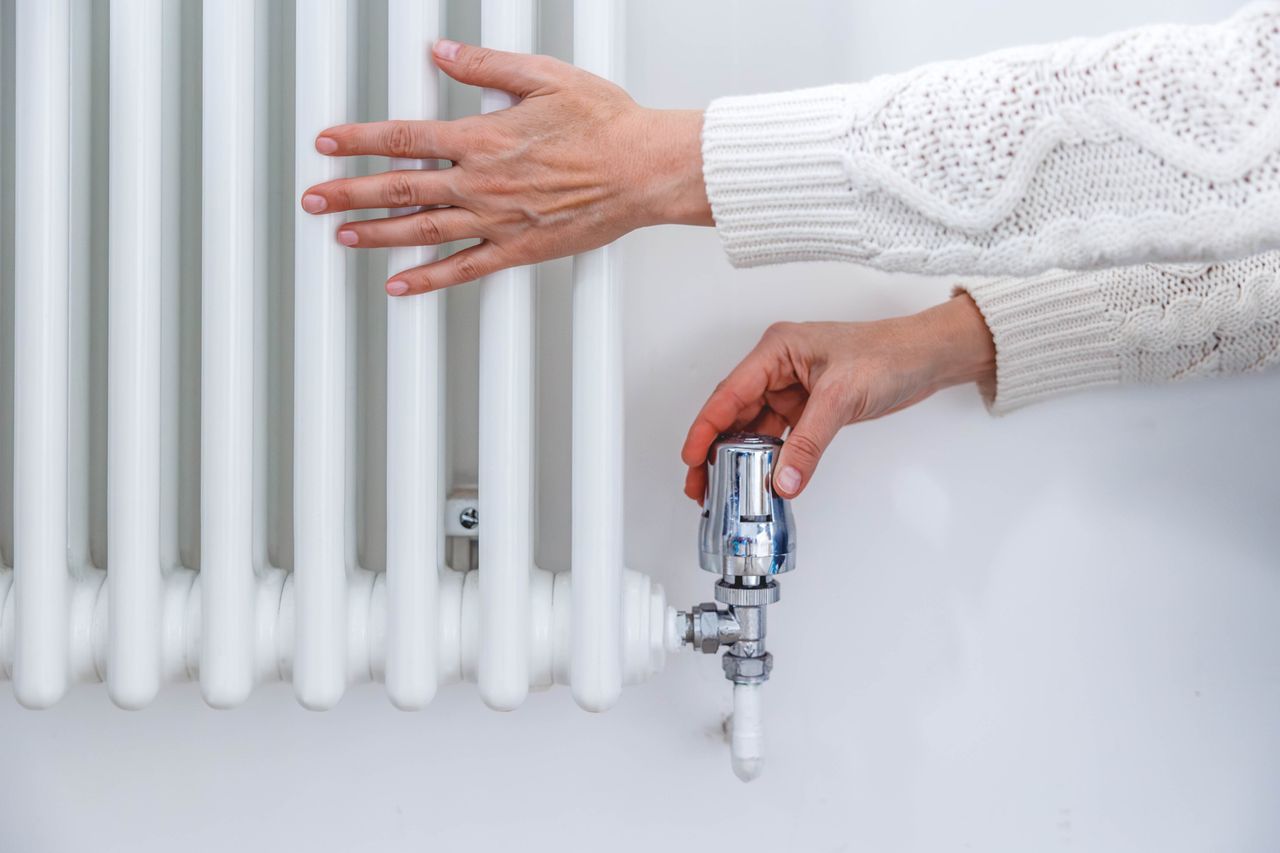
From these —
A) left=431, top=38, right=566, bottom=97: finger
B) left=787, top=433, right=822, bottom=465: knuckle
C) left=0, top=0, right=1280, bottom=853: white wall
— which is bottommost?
left=0, top=0, right=1280, bottom=853: white wall

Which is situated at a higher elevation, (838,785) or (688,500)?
(688,500)

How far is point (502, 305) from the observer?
57cm

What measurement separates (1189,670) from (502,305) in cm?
63

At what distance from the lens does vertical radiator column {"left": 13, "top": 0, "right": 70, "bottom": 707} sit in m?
0.58

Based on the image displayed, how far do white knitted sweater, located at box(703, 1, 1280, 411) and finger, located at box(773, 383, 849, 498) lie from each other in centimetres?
10

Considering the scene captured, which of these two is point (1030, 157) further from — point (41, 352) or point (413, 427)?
point (41, 352)

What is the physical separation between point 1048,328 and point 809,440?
0.21 metres

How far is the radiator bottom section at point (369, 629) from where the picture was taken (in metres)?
0.62

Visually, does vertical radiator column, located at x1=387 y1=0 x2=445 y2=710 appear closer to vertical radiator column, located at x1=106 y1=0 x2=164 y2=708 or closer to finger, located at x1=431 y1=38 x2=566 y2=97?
finger, located at x1=431 y1=38 x2=566 y2=97

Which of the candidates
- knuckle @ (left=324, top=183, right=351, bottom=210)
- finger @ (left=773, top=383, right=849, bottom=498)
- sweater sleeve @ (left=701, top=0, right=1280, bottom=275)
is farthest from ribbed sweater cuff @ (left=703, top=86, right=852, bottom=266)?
knuckle @ (left=324, top=183, right=351, bottom=210)

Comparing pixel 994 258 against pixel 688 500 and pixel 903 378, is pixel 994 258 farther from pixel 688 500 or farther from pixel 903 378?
pixel 688 500

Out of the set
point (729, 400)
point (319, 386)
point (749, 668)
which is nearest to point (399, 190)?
point (319, 386)

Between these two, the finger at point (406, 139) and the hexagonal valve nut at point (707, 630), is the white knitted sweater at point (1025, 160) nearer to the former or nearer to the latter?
the finger at point (406, 139)

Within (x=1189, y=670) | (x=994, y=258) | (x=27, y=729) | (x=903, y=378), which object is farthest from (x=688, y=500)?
(x=27, y=729)
